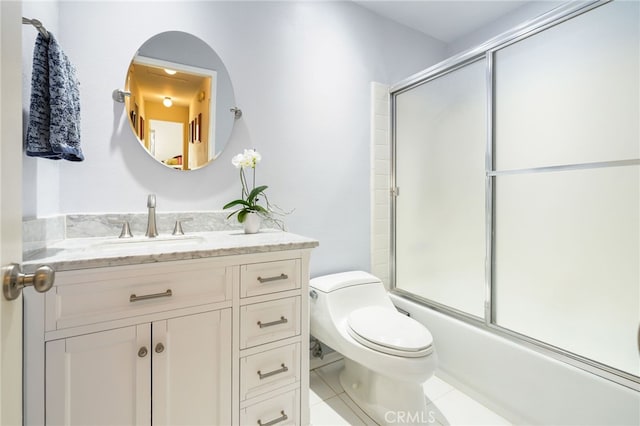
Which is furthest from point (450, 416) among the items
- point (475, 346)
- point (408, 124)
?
point (408, 124)

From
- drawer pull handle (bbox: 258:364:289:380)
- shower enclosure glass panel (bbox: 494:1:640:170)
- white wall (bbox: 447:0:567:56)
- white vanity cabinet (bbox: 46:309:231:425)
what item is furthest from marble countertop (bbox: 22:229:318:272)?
white wall (bbox: 447:0:567:56)

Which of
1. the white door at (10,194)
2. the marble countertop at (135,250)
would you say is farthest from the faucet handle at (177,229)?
the white door at (10,194)

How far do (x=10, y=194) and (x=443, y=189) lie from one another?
1.94 meters

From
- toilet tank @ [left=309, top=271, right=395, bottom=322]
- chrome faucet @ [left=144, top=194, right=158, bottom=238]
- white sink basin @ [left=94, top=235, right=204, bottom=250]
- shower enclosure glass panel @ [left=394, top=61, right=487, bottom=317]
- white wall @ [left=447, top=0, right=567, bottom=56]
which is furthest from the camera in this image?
white wall @ [left=447, top=0, right=567, bottom=56]

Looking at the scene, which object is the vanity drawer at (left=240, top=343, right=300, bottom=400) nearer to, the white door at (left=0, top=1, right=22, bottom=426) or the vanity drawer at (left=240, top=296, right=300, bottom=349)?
the vanity drawer at (left=240, top=296, right=300, bottom=349)

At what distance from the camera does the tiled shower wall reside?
6.95ft

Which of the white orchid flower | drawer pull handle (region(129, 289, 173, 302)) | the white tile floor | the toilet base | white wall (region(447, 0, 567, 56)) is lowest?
the white tile floor

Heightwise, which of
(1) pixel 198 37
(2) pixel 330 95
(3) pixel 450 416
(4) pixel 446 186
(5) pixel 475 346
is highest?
(1) pixel 198 37

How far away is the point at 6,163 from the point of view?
1.64 ft

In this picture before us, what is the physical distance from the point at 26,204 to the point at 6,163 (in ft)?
2.13

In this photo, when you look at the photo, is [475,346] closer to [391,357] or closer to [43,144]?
[391,357]

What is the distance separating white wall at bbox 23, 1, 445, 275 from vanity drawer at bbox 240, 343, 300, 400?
2.36ft

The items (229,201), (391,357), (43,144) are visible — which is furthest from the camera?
(229,201)

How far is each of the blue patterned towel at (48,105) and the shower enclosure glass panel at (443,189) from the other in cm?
185
